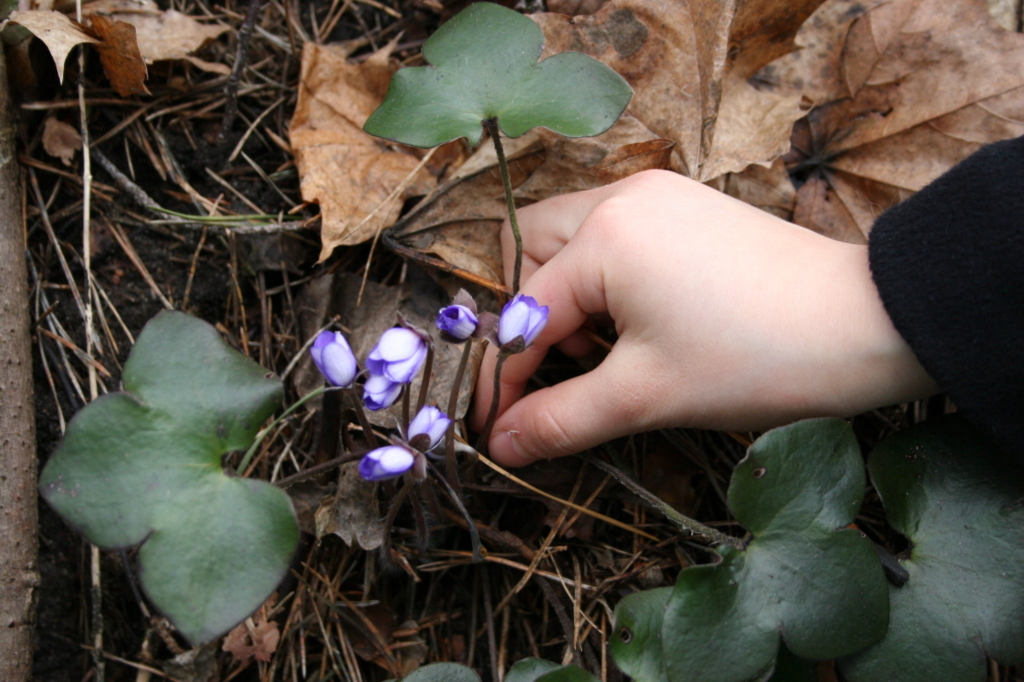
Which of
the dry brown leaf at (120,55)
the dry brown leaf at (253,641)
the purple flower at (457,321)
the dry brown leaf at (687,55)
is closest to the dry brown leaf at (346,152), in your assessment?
the dry brown leaf at (120,55)

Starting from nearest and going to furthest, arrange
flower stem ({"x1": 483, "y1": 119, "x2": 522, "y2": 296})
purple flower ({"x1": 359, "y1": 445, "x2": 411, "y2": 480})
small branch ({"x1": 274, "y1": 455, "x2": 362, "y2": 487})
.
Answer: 1. purple flower ({"x1": 359, "y1": 445, "x2": 411, "y2": 480})
2. small branch ({"x1": 274, "y1": 455, "x2": 362, "y2": 487})
3. flower stem ({"x1": 483, "y1": 119, "x2": 522, "y2": 296})

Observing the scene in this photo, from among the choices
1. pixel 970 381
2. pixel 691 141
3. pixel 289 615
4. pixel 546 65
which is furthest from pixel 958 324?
pixel 289 615

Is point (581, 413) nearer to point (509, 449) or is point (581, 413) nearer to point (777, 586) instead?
point (509, 449)

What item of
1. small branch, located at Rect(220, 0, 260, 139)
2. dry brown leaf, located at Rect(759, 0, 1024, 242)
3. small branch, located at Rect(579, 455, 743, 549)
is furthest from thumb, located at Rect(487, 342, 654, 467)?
small branch, located at Rect(220, 0, 260, 139)

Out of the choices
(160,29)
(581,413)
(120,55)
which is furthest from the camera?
(160,29)

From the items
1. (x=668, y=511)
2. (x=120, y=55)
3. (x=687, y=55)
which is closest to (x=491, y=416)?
(x=668, y=511)

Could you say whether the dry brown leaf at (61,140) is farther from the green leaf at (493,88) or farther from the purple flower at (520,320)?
the purple flower at (520,320)

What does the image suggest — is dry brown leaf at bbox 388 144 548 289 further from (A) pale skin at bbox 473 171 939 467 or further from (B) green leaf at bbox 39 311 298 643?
(B) green leaf at bbox 39 311 298 643
